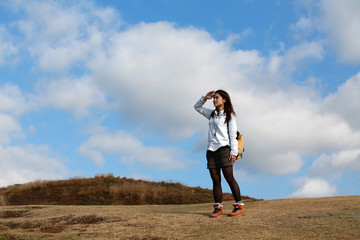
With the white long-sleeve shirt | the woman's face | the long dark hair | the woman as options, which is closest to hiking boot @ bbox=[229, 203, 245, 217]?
the woman

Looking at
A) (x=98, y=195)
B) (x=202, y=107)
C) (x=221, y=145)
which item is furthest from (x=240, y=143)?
(x=98, y=195)

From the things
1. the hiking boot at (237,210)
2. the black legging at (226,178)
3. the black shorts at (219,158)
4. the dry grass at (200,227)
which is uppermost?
the black shorts at (219,158)

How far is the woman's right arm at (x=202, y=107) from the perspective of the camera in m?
7.02

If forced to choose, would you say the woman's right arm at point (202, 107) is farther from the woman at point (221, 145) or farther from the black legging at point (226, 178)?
the black legging at point (226, 178)

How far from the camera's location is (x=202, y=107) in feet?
23.5

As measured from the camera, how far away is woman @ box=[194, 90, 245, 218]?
21.4 feet

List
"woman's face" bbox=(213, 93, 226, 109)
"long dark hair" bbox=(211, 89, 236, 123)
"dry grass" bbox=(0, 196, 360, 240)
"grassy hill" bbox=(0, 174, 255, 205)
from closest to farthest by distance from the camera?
"dry grass" bbox=(0, 196, 360, 240), "long dark hair" bbox=(211, 89, 236, 123), "woman's face" bbox=(213, 93, 226, 109), "grassy hill" bbox=(0, 174, 255, 205)

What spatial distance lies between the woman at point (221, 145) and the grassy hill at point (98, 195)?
Result: 44.4 feet

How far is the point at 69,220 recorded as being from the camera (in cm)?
803

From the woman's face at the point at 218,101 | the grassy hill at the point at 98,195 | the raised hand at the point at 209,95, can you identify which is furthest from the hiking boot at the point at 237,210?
the grassy hill at the point at 98,195

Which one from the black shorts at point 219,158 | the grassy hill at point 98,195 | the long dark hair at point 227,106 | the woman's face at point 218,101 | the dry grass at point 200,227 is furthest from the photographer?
the grassy hill at point 98,195

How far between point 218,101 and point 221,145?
2.84 feet

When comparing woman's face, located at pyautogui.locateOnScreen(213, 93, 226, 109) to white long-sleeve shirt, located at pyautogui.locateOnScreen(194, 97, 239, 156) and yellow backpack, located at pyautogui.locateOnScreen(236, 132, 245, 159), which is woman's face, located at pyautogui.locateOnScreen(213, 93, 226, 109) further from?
yellow backpack, located at pyautogui.locateOnScreen(236, 132, 245, 159)

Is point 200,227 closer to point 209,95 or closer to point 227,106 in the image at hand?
point 227,106
